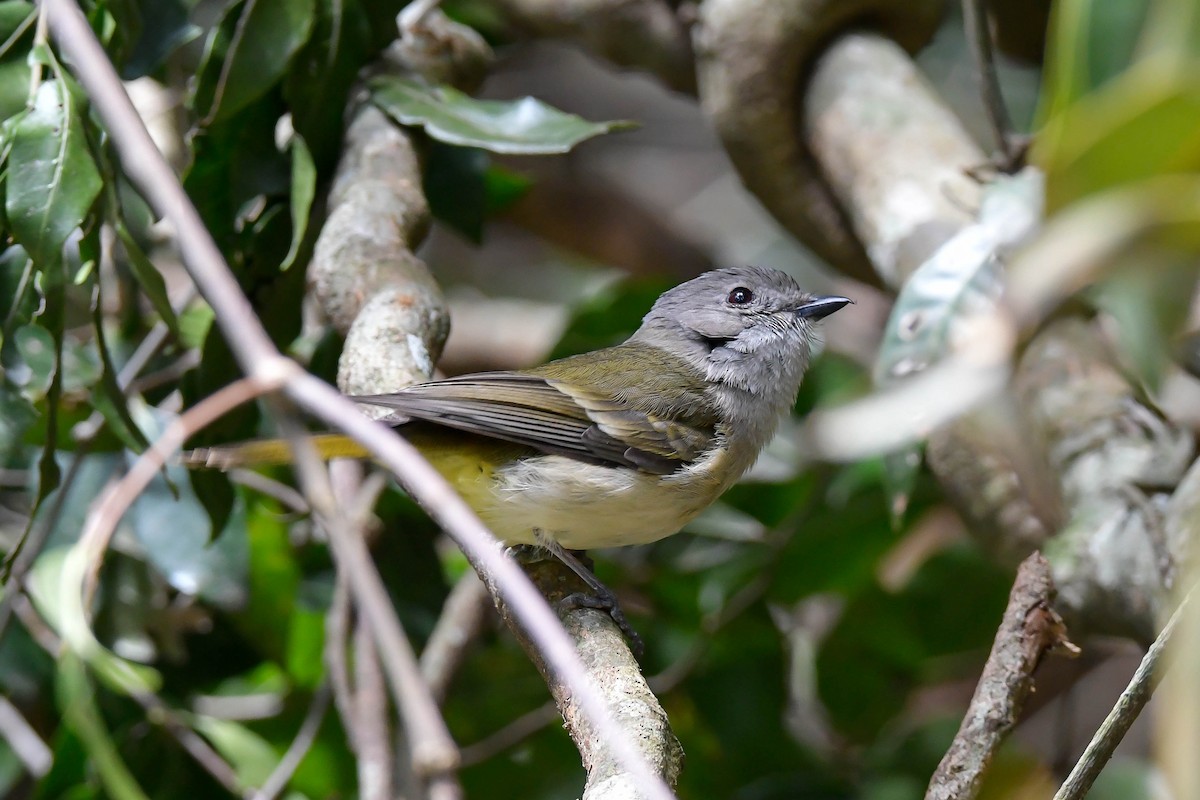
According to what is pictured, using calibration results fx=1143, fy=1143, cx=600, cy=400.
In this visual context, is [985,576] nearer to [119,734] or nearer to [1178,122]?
[119,734]

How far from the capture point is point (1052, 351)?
9.61 feet

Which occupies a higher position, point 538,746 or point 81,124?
point 81,124

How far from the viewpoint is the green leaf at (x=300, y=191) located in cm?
252

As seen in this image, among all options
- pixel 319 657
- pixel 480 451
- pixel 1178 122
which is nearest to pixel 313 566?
pixel 319 657

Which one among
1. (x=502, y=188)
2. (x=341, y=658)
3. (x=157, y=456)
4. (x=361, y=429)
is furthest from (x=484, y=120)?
(x=361, y=429)

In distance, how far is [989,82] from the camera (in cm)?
293

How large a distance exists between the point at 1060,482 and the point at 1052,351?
433 millimetres

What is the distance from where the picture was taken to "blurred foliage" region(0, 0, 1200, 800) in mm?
2277

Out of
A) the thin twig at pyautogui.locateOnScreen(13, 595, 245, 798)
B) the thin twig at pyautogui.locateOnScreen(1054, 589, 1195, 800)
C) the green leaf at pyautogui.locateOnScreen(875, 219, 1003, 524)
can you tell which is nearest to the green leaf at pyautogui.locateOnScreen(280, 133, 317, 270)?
the thin twig at pyautogui.locateOnScreen(13, 595, 245, 798)

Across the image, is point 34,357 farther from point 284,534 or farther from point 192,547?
point 284,534

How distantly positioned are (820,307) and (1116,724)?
6.29 feet

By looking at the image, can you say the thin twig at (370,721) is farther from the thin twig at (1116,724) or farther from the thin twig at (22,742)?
the thin twig at (1116,724)

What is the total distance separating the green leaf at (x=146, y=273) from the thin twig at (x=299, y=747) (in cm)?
121

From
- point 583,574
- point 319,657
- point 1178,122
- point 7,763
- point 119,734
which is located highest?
point 1178,122
